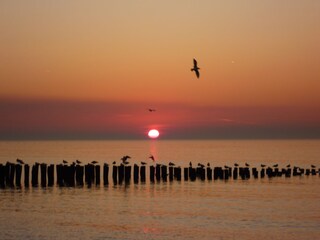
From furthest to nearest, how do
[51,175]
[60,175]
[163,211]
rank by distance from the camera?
[60,175]
[51,175]
[163,211]

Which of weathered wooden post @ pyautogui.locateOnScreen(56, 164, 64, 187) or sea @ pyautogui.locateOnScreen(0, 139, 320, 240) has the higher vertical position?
weathered wooden post @ pyautogui.locateOnScreen(56, 164, 64, 187)

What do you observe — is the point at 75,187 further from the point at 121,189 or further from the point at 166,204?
the point at 166,204

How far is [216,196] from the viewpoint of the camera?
38.9m

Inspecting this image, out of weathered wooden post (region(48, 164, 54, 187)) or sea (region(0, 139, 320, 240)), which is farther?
weathered wooden post (region(48, 164, 54, 187))

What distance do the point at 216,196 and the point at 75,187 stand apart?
8.61 m

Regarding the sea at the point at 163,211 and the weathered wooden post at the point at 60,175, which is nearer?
the sea at the point at 163,211

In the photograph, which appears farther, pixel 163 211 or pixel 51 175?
pixel 51 175

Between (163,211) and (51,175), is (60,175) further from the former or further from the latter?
(163,211)

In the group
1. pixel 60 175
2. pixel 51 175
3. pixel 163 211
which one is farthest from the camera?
pixel 60 175

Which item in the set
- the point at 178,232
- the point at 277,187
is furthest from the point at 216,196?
the point at 178,232

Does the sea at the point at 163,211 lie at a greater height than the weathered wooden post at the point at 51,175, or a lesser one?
lesser

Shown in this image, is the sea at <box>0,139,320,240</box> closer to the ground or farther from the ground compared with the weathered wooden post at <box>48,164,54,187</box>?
closer to the ground

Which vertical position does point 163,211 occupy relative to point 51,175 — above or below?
below

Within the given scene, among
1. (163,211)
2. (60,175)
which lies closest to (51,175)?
(60,175)
